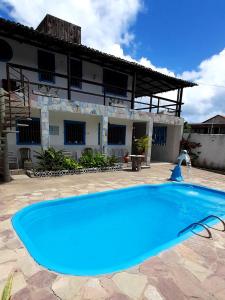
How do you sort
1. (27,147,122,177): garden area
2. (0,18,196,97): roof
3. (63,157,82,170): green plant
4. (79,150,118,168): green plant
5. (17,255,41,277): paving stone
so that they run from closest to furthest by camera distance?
(17,255,41,277): paving stone → (0,18,196,97): roof → (27,147,122,177): garden area → (63,157,82,170): green plant → (79,150,118,168): green plant

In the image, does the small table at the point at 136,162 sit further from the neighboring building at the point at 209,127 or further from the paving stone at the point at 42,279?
the neighboring building at the point at 209,127

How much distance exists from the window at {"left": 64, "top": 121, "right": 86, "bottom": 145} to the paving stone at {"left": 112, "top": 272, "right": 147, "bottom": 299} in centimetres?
993

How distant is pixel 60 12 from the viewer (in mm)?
12211

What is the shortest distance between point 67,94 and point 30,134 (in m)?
3.20

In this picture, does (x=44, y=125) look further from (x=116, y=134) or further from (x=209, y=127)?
(x=209, y=127)

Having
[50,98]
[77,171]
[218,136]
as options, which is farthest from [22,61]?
[218,136]

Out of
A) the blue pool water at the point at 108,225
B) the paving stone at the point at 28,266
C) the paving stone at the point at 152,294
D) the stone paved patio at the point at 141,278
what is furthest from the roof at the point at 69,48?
the paving stone at the point at 152,294

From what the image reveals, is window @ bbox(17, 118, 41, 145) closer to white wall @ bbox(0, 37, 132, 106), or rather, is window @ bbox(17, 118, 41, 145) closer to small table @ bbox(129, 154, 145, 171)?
white wall @ bbox(0, 37, 132, 106)

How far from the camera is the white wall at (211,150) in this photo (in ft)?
45.1

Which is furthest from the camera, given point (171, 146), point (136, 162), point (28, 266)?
point (171, 146)

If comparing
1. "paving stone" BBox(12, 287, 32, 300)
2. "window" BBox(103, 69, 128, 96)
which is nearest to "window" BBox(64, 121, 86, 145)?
"window" BBox(103, 69, 128, 96)

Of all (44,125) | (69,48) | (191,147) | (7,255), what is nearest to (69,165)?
(44,125)

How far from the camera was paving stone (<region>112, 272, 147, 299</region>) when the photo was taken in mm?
2679

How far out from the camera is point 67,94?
11609 mm
